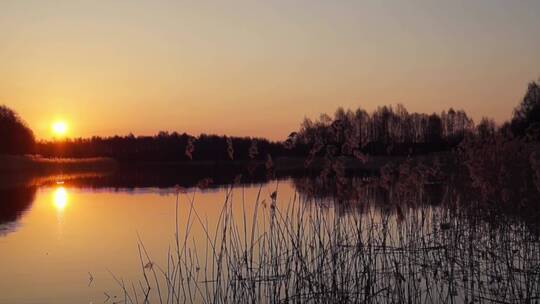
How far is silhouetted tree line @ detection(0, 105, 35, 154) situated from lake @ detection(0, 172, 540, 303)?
4013 centimetres

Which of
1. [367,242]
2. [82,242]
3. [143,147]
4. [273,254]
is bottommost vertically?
[82,242]

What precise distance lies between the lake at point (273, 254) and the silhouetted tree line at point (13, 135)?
40128 millimetres

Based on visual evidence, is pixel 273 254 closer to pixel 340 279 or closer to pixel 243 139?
pixel 340 279

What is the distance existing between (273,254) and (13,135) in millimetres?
50665

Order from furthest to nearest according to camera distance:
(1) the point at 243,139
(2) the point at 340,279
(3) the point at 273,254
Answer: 1. (1) the point at 243,139
2. (3) the point at 273,254
3. (2) the point at 340,279

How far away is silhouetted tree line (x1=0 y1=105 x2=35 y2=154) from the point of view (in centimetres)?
5166

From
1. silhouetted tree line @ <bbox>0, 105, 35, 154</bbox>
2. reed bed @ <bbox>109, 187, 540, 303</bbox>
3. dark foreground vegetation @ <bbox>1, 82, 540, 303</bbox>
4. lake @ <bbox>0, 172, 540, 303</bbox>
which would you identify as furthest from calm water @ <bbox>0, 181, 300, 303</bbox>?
silhouetted tree line @ <bbox>0, 105, 35, 154</bbox>

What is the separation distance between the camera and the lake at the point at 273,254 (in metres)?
5.86

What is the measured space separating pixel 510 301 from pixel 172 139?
265 feet

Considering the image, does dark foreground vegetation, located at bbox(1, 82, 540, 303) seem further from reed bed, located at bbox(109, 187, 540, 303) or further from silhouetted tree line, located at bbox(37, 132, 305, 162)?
silhouetted tree line, located at bbox(37, 132, 305, 162)

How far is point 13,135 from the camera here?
53.2m

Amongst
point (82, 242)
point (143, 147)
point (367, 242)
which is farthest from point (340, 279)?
point (143, 147)

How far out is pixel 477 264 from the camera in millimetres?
6648

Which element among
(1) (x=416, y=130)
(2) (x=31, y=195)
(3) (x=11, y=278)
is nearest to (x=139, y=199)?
(2) (x=31, y=195)
